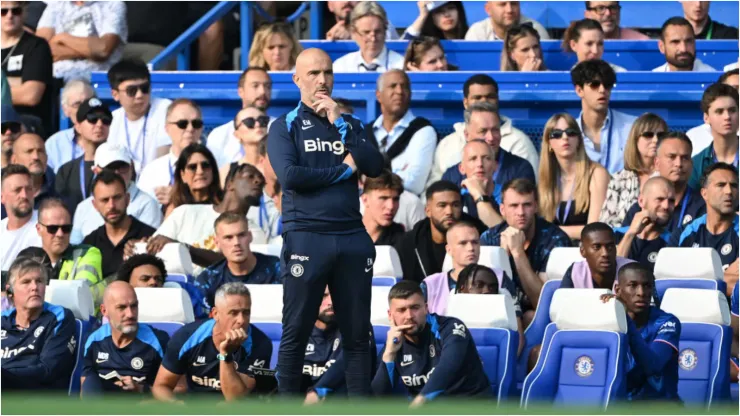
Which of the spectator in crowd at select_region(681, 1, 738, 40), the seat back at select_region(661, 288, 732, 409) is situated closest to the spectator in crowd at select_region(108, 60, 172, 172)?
the spectator in crowd at select_region(681, 1, 738, 40)

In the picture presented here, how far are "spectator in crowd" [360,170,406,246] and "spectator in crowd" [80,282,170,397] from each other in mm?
1709

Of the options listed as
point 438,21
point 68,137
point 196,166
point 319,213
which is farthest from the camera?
point 438,21

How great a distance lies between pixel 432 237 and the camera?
9.93 m

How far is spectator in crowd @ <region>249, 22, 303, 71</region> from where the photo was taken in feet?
41.1

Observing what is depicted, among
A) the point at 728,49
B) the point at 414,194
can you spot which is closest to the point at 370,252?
the point at 414,194

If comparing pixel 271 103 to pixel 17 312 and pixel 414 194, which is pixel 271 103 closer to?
pixel 414 194

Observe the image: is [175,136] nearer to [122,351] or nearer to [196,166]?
[196,166]

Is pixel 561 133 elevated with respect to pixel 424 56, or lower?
lower

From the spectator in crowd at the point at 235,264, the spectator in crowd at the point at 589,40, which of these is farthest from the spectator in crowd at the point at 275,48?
Result: the spectator in crowd at the point at 235,264

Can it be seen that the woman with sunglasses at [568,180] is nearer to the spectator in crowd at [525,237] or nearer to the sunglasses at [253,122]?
the spectator in crowd at [525,237]

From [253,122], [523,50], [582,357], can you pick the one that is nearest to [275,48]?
[253,122]

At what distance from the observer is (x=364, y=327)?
22.9 ft

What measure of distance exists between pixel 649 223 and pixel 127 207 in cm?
369

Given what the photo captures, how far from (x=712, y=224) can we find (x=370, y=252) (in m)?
3.51
